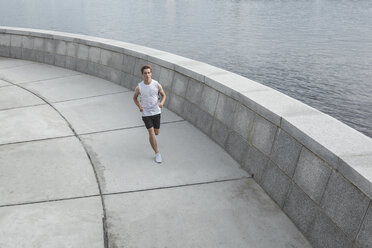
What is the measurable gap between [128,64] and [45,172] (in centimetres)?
509

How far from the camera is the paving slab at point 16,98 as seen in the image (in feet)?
31.2

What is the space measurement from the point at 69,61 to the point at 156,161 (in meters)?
7.71

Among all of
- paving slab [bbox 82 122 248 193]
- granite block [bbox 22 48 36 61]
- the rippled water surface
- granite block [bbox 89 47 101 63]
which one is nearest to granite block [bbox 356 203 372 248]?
paving slab [bbox 82 122 248 193]

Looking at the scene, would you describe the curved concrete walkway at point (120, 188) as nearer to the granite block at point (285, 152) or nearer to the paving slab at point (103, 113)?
the paving slab at point (103, 113)

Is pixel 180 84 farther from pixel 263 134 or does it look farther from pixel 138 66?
pixel 263 134

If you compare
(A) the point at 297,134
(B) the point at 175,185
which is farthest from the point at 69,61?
(A) the point at 297,134

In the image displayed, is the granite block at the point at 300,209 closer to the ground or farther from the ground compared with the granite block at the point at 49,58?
farther from the ground

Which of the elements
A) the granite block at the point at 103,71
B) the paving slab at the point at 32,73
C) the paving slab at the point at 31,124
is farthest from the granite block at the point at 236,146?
the paving slab at the point at 32,73

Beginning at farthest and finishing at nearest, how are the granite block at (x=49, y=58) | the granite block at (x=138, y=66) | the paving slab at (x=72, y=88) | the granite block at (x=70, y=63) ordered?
the granite block at (x=49, y=58) → the granite block at (x=70, y=63) → the paving slab at (x=72, y=88) → the granite block at (x=138, y=66)

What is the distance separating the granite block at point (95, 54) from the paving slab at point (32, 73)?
81 centimetres

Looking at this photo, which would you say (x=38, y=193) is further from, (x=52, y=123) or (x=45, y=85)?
(x=45, y=85)

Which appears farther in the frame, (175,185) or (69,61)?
(69,61)

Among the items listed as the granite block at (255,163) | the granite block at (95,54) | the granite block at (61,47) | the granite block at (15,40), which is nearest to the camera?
the granite block at (255,163)

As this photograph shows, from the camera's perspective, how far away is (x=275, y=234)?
4.68m
